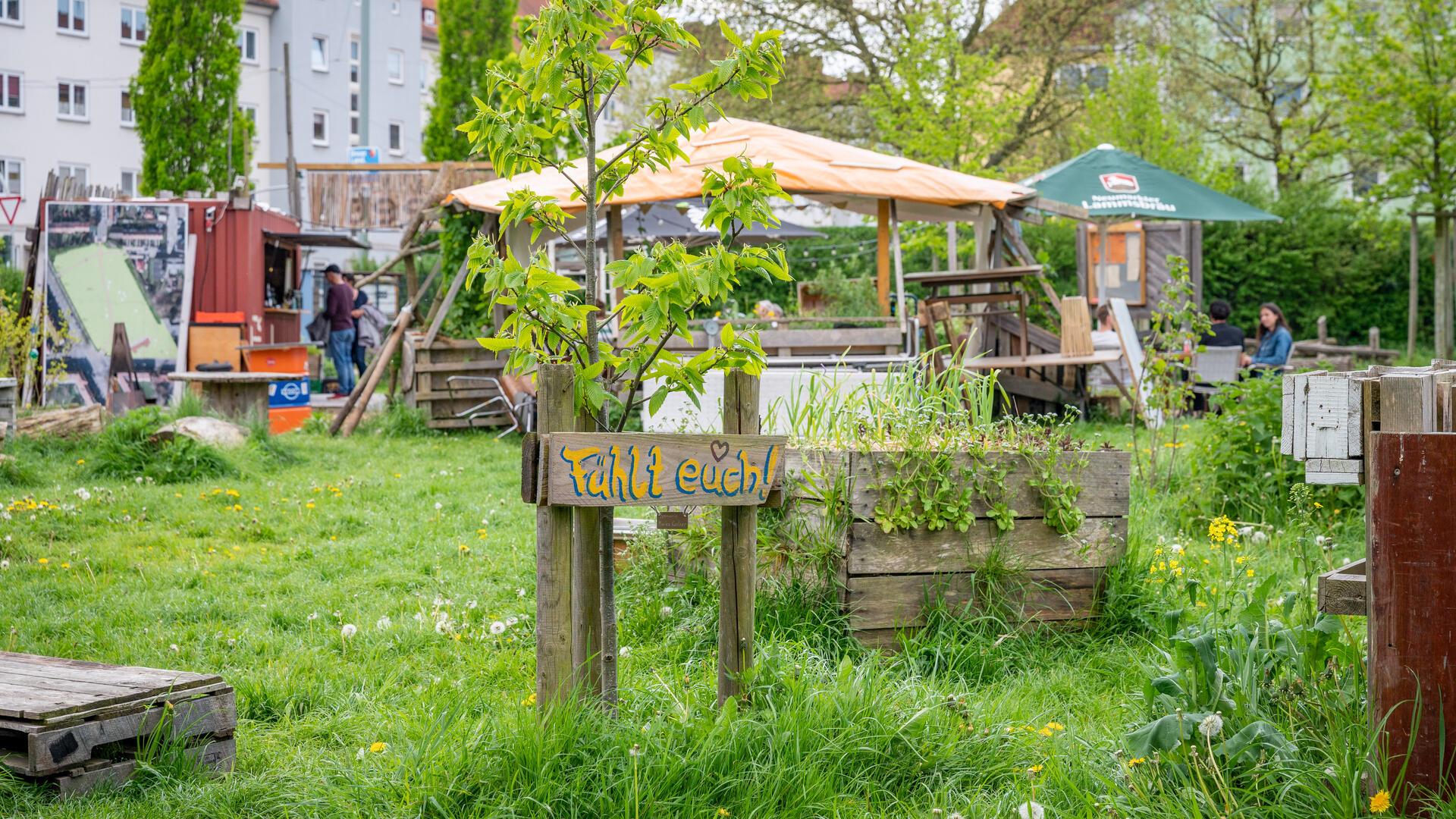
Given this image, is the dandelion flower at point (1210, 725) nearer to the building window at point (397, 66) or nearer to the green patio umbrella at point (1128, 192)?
the green patio umbrella at point (1128, 192)

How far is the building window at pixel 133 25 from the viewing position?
37.0 metres

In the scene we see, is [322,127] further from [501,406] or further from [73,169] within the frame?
[501,406]

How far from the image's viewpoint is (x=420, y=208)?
13.1 m

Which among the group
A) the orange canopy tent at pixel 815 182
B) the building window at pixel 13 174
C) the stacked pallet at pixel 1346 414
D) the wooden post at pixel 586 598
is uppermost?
the building window at pixel 13 174

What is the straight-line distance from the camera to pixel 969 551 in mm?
4348

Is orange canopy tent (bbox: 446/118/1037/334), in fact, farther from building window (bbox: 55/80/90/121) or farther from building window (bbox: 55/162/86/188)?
building window (bbox: 55/80/90/121)

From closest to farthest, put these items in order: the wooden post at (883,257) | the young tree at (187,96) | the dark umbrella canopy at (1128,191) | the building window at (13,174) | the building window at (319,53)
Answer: the wooden post at (883,257) → the dark umbrella canopy at (1128,191) → the young tree at (187,96) → the building window at (13,174) → the building window at (319,53)

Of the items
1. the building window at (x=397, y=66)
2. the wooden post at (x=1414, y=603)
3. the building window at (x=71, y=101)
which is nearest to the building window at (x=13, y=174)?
the building window at (x=71, y=101)

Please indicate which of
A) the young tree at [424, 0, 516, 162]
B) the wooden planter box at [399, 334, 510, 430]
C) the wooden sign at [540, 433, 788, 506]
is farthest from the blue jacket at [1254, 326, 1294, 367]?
the young tree at [424, 0, 516, 162]

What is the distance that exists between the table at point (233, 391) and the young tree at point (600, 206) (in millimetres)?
8746

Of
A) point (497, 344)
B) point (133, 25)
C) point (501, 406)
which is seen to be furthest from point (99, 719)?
point (133, 25)

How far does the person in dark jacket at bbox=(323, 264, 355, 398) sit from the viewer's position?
55.2 feet

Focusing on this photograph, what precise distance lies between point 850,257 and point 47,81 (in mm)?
25693

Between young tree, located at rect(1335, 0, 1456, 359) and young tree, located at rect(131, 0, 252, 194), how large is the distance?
2018 centimetres
